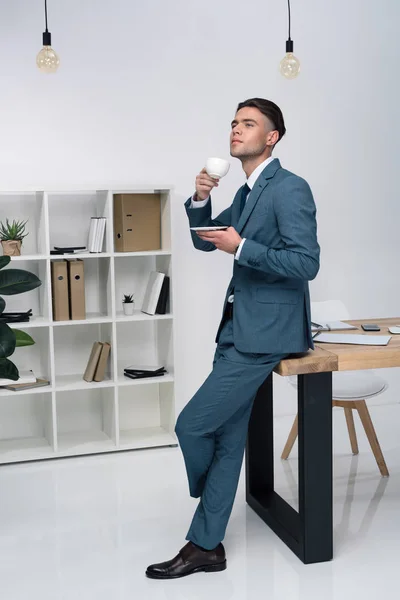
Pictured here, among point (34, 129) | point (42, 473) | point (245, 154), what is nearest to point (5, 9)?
point (34, 129)

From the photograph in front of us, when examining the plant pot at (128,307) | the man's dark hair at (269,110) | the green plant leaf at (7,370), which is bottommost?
the green plant leaf at (7,370)

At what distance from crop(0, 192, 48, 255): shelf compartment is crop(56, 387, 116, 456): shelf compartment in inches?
36.0

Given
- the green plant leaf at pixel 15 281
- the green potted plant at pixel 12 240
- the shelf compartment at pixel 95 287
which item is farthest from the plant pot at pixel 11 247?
the green plant leaf at pixel 15 281

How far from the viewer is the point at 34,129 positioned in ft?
15.4

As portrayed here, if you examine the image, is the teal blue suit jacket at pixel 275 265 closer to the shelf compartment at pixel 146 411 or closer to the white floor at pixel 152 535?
the white floor at pixel 152 535

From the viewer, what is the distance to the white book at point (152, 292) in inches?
184

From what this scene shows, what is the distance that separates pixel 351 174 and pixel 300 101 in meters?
0.60

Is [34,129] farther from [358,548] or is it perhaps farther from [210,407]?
[358,548]

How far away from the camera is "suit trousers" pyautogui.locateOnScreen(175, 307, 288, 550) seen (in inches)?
118

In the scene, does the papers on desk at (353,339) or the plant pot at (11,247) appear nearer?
the papers on desk at (353,339)

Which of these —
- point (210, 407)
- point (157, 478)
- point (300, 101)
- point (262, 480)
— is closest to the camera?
point (210, 407)

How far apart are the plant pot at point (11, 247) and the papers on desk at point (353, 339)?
1849mm

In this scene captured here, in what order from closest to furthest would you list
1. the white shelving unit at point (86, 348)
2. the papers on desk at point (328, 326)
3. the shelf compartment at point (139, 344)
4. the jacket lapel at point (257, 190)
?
1. the jacket lapel at point (257, 190)
2. the papers on desk at point (328, 326)
3. the white shelving unit at point (86, 348)
4. the shelf compartment at point (139, 344)

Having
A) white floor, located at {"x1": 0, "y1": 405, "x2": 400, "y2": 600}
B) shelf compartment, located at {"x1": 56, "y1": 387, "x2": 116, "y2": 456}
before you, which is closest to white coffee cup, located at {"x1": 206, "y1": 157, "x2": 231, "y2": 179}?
white floor, located at {"x1": 0, "y1": 405, "x2": 400, "y2": 600}
